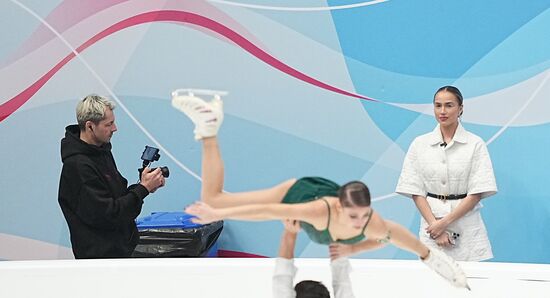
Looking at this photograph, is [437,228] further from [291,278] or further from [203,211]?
[203,211]

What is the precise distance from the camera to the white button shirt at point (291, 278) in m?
2.25

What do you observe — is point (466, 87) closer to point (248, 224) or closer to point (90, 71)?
point (248, 224)

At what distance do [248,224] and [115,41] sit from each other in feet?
5.08

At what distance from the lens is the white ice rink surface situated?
300cm

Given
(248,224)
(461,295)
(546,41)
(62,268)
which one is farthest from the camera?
(248,224)

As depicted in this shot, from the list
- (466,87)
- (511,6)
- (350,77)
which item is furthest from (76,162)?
(511,6)

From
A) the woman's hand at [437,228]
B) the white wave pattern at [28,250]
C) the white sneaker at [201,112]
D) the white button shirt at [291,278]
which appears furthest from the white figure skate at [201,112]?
the white wave pattern at [28,250]

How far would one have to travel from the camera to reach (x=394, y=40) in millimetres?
4496

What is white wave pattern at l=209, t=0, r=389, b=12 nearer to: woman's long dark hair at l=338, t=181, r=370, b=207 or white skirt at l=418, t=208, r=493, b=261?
white skirt at l=418, t=208, r=493, b=261

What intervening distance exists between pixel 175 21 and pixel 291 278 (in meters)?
2.87

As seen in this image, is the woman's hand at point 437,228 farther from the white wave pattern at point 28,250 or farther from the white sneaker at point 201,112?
the white wave pattern at point 28,250

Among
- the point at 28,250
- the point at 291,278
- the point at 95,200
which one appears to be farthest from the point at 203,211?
the point at 28,250

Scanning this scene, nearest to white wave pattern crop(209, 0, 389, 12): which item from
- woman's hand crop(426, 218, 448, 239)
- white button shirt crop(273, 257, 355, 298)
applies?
woman's hand crop(426, 218, 448, 239)

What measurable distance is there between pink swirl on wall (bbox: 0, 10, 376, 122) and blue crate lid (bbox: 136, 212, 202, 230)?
3.85 ft
